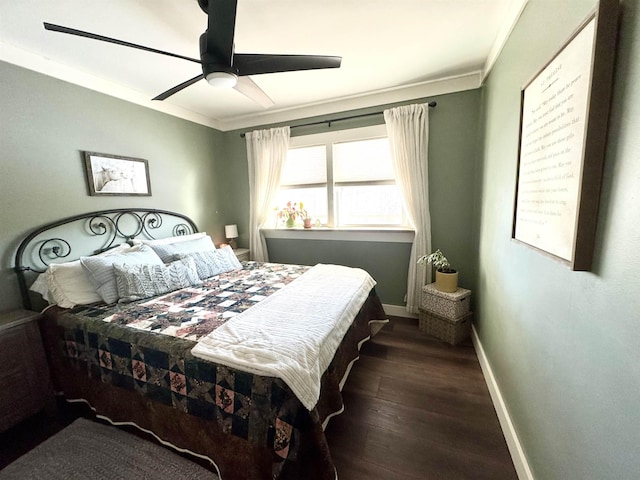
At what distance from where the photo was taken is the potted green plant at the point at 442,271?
2.49m

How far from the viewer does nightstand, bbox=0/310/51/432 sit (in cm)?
159

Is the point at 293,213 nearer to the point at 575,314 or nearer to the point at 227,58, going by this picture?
the point at 227,58

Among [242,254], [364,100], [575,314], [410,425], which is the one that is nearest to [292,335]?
[410,425]

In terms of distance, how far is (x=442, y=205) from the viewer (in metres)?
2.78

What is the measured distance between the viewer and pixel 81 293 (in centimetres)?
188

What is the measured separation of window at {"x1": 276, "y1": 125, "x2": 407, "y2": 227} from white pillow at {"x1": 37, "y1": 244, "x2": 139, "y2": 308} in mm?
2295

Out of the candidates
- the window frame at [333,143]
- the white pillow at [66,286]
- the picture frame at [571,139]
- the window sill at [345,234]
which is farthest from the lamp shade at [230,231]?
the picture frame at [571,139]

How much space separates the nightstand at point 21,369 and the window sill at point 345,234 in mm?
2350

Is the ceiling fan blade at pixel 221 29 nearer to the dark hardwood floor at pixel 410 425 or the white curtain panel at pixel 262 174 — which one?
the white curtain panel at pixel 262 174

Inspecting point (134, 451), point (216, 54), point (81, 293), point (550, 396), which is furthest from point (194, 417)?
point (216, 54)

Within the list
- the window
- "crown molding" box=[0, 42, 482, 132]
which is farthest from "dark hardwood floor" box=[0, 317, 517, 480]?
"crown molding" box=[0, 42, 482, 132]

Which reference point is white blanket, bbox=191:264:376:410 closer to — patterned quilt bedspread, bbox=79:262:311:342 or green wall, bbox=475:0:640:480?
patterned quilt bedspread, bbox=79:262:311:342

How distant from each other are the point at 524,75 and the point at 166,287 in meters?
2.86

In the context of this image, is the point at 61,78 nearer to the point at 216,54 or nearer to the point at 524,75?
the point at 216,54
